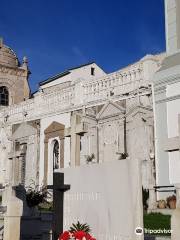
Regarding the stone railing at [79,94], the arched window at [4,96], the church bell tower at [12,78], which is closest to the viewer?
the stone railing at [79,94]

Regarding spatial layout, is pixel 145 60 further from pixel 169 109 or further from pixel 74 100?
pixel 74 100

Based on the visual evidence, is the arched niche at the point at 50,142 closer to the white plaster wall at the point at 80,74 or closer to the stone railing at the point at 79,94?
the stone railing at the point at 79,94

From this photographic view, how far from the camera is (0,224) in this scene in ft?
41.5

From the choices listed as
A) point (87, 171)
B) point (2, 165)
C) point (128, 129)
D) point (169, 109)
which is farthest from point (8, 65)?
point (87, 171)

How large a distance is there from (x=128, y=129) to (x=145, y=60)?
3.55m

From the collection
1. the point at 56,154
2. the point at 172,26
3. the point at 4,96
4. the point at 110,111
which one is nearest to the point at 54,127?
the point at 56,154

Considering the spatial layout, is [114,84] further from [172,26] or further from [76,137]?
[76,137]

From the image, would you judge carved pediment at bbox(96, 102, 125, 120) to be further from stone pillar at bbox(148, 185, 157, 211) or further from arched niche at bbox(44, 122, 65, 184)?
stone pillar at bbox(148, 185, 157, 211)

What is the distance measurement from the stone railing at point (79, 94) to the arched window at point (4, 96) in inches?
160

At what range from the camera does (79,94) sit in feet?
82.6

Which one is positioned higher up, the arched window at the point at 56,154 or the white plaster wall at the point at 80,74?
the white plaster wall at the point at 80,74

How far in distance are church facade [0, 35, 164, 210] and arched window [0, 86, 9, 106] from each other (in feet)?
12.5

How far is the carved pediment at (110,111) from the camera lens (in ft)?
73.0

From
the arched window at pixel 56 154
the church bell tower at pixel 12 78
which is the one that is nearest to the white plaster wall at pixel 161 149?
the arched window at pixel 56 154
